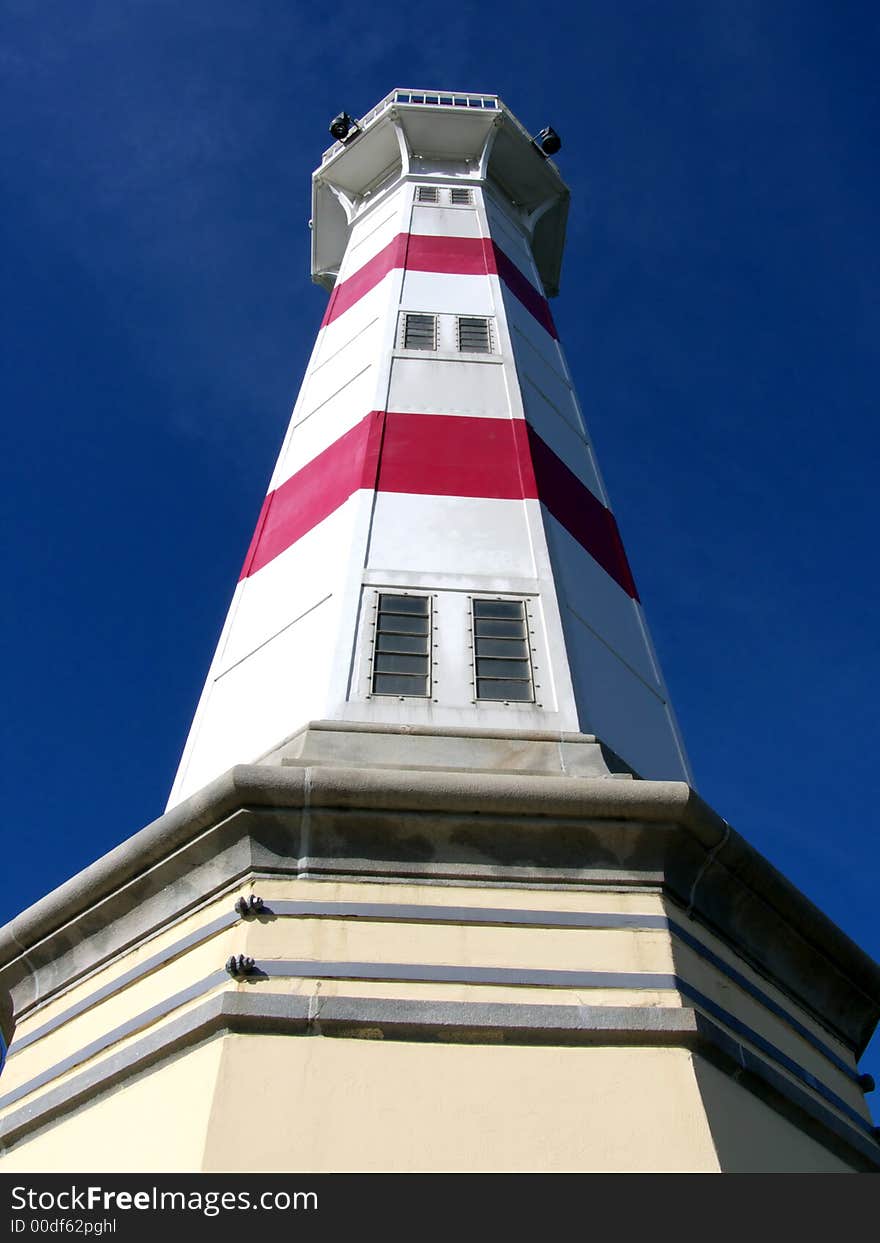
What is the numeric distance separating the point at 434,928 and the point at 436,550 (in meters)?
3.62

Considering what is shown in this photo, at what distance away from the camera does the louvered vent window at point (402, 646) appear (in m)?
7.81

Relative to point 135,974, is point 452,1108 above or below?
below

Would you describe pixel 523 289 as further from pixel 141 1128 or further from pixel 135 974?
pixel 141 1128

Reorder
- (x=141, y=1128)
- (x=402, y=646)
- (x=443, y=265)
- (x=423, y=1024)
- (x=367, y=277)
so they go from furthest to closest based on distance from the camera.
→ (x=367, y=277) < (x=443, y=265) < (x=402, y=646) < (x=423, y=1024) < (x=141, y=1128)

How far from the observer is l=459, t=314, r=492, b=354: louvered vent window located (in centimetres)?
1201

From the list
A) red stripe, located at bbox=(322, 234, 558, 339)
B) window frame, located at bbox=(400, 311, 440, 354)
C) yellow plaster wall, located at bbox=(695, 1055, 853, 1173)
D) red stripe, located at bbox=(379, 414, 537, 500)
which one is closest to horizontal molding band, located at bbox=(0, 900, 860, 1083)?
yellow plaster wall, located at bbox=(695, 1055, 853, 1173)

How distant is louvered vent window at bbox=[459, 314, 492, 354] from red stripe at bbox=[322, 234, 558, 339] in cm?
150

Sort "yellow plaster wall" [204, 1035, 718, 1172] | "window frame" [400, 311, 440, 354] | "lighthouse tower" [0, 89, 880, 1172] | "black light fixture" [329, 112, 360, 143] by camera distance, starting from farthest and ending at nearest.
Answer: "black light fixture" [329, 112, 360, 143], "window frame" [400, 311, 440, 354], "lighthouse tower" [0, 89, 880, 1172], "yellow plaster wall" [204, 1035, 718, 1172]

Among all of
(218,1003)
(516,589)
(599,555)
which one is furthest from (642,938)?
(599,555)

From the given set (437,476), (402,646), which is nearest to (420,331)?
(437,476)

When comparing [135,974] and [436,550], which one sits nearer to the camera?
[135,974]

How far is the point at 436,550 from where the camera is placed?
895cm

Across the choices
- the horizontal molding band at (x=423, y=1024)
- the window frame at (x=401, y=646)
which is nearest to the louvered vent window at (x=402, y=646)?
the window frame at (x=401, y=646)

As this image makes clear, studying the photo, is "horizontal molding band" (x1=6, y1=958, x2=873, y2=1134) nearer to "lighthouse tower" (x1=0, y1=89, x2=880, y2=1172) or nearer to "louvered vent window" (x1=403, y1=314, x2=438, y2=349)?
"lighthouse tower" (x1=0, y1=89, x2=880, y2=1172)
